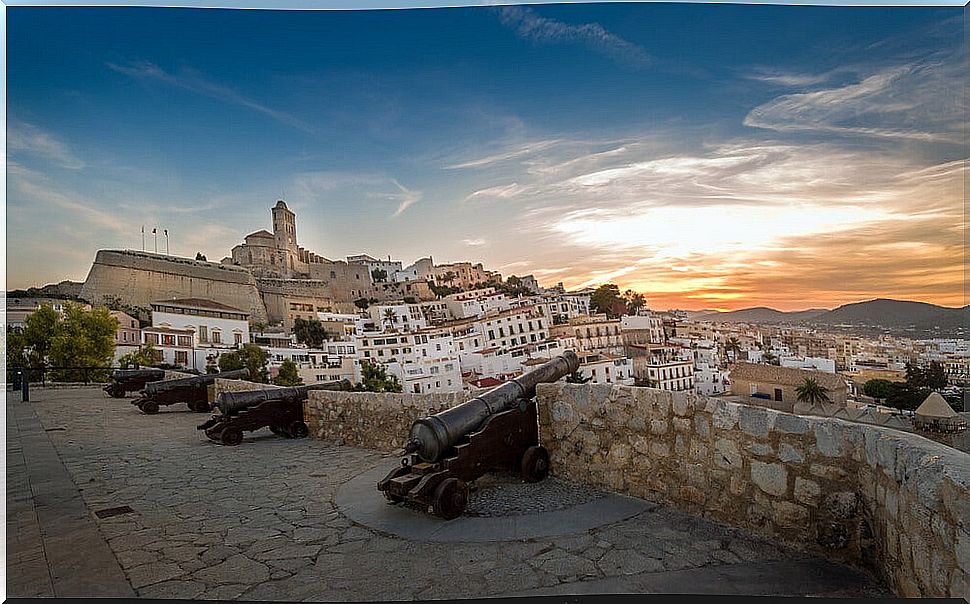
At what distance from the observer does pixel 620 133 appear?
630cm

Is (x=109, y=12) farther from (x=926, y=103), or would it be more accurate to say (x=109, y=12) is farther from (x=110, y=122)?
(x=926, y=103)

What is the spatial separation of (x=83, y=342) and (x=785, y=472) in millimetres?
11699

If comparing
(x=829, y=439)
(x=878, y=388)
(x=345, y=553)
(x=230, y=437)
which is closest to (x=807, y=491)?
(x=829, y=439)

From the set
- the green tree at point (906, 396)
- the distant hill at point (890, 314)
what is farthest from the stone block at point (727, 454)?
the distant hill at point (890, 314)

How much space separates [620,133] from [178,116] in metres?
5.26

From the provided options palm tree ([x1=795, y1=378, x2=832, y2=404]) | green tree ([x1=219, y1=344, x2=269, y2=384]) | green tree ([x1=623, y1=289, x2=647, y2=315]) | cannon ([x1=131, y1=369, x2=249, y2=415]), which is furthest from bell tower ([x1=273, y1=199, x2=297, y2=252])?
palm tree ([x1=795, y1=378, x2=832, y2=404])

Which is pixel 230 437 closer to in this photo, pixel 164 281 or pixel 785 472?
pixel 164 281

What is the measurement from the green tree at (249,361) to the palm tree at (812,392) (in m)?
7.74

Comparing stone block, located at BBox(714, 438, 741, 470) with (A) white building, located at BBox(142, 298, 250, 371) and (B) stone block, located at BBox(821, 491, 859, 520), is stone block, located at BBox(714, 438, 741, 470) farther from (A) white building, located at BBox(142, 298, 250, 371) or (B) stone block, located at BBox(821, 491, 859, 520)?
(A) white building, located at BBox(142, 298, 250, 371)

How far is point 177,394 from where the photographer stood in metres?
8.84

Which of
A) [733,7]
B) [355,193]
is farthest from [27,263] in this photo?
[733,7]

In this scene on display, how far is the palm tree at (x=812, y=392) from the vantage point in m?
5.41

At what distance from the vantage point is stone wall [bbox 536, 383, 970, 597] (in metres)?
1.75

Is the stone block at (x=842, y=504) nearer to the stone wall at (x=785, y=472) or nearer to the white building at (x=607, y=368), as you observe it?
the stone wall at (x=785, y=472)
